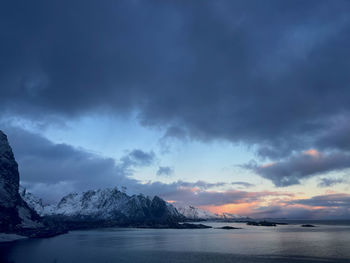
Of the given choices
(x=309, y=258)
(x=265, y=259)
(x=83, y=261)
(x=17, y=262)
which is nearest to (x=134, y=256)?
(x=83, y=261)

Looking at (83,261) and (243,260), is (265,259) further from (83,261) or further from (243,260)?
(83,261)

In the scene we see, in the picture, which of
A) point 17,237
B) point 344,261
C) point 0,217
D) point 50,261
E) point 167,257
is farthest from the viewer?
point 0,217

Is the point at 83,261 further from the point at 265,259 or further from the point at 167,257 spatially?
the point at 265,259

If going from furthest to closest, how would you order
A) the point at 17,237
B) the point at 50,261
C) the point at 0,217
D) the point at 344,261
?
the point at 0,217
the point at 17,237
the point at 50,261
the point at 344,261

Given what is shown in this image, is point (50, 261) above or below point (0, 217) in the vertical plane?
below

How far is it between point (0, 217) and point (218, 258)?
17664cm

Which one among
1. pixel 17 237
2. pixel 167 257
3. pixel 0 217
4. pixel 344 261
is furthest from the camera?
pixel 0 217

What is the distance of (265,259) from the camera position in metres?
84.8

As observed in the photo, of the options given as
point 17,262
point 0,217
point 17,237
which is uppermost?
point 0,217

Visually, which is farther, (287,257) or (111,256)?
(111,256)

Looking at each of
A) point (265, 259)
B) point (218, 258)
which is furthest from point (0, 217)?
point (265, 259)

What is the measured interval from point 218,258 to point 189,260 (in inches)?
404

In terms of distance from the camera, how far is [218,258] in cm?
8875

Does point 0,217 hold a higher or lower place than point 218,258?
higher
